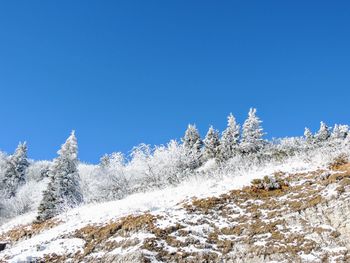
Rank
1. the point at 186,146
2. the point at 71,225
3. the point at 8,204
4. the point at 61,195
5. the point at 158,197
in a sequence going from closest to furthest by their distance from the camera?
the point at 71,225, the point at 158,197, the point at 61,195, the point at 8,204, the point at 186,146

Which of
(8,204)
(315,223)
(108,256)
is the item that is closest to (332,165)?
(315,223)

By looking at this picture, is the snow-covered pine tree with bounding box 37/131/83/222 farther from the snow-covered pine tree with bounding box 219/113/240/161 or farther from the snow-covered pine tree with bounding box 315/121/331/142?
the snow-covered pine tree with bounding box 315/121/331/142

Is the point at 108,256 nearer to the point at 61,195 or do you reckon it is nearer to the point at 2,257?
the point at 2,257

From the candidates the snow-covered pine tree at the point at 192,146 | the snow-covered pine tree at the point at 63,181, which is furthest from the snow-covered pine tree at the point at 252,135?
the snow-covered pine tree at the point at 63,181

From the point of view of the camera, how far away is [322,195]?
909 inches

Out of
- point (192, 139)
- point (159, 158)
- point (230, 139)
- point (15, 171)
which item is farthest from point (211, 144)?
point (15, 171)

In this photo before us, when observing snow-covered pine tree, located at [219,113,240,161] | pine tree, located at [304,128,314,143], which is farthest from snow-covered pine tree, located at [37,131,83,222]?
pine tree, located at [304,128,314,143]

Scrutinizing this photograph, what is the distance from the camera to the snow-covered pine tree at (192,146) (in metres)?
73.2

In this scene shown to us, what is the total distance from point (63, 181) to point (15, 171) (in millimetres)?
35226

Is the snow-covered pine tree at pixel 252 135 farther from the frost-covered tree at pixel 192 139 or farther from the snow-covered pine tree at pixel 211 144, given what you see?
the frost-covered tree at pixel 192 139

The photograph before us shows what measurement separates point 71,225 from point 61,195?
824 inches

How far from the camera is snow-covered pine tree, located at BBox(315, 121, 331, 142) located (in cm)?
7694

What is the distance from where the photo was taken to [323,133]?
78.2 m

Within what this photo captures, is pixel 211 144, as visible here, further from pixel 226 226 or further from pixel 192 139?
pixel 226 226
